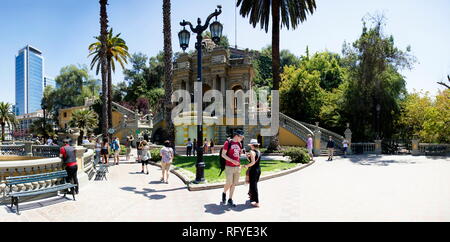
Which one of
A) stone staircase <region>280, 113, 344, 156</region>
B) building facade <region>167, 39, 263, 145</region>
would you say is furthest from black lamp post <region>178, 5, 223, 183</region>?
building facade <region>167, 39, 263, 145</region>

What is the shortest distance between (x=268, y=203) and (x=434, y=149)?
21124 mm

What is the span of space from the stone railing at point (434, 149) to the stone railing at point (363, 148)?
351cm

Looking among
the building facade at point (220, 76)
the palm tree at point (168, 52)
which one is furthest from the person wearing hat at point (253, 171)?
the building facade at point (220, 76)

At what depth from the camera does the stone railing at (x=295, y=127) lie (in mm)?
22594

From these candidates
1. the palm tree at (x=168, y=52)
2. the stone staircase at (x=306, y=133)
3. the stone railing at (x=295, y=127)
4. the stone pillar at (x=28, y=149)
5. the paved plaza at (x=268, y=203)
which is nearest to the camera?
the paved plaza at (x=268, y=203)

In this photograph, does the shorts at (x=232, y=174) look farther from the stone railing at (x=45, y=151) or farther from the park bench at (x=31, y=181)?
the stone railing at (x=45, y=151)

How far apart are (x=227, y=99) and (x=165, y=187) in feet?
81.1

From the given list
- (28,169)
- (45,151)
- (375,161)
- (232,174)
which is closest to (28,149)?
(45,151)

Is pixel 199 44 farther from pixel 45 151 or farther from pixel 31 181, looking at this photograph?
pixel 45 151

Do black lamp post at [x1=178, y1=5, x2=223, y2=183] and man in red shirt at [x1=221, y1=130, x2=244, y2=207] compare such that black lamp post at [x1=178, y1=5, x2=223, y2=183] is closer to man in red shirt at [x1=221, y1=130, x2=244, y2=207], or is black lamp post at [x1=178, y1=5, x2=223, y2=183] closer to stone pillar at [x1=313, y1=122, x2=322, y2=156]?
man in red shirt at [x1=221, y1=130, x2=244, y2=207]
